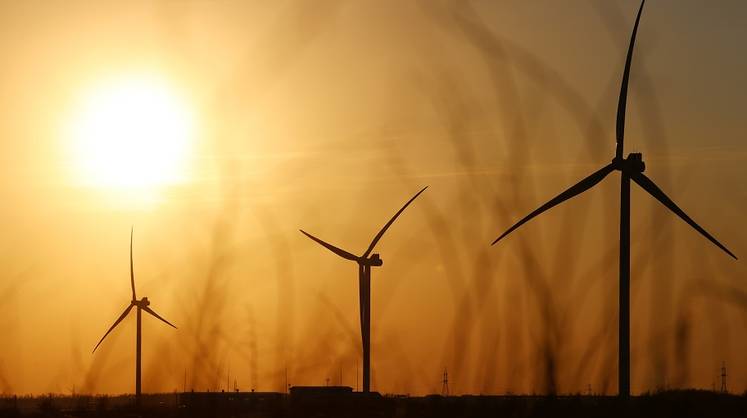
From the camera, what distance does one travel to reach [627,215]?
68000 mm

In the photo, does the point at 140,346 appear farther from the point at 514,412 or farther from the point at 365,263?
the point at 514,412

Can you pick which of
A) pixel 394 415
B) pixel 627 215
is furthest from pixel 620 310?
pixel 394 415

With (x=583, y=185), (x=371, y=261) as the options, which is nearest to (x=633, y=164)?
(x=583, y=185)

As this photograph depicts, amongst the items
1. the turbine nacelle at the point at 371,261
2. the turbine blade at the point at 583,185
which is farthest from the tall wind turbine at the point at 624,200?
the turbine nacelle at the point at 371,261

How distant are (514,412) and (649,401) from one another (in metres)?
16.2

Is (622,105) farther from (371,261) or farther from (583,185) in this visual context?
(371,261)

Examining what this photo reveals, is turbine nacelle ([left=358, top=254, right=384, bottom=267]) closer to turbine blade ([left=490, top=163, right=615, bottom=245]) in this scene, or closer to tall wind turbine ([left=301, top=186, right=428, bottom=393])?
tall wind turbine ([left=301, top=186, right=428, bottom=393])

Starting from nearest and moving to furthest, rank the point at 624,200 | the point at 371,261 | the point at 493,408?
1. the point at 624,200
2. the point at 493,408
3. the point at 371,261

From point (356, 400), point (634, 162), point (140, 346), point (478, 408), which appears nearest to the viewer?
point (634, 162)

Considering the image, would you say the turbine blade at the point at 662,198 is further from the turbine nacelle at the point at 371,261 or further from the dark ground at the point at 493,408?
the turbine nacelle at the point at 371,261

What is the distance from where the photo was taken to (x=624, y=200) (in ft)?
226

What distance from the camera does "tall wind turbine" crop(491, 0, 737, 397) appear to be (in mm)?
64562

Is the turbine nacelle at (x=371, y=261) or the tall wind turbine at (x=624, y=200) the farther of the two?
the turbine nacelle at (x=371, y=261)

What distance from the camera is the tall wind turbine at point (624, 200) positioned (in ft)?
212
